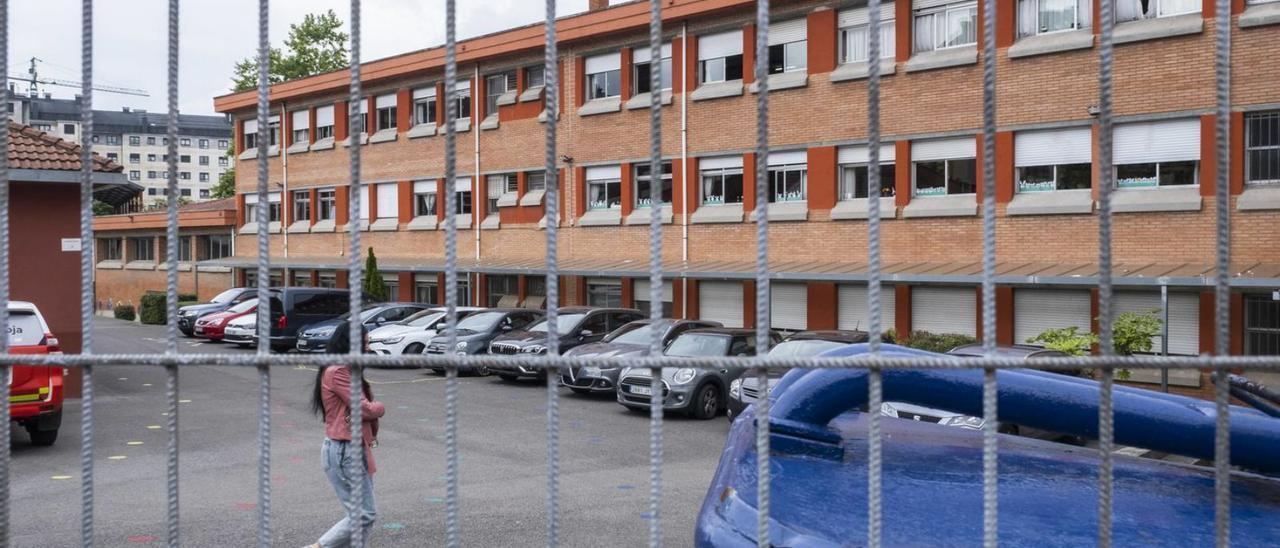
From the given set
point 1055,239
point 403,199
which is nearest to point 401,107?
point 403,199

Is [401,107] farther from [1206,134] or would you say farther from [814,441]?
[814,441]

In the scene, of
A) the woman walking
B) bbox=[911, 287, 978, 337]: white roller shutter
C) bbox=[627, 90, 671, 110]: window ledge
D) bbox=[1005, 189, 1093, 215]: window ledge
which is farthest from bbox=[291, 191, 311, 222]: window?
the woman walking

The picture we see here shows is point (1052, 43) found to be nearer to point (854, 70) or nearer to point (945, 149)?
point (945, 149)

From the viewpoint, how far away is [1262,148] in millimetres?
19375

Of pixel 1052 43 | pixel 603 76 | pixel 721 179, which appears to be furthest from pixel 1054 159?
pixel 603 76

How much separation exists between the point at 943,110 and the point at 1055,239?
362cm

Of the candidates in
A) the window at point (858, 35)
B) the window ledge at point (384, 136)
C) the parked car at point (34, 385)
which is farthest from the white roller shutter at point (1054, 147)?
the window ledge at point (384, 136)

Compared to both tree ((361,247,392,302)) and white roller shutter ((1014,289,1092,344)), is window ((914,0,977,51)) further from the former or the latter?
tree ((361,247,392,302))

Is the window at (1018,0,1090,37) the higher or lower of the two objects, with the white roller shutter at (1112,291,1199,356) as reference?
higher

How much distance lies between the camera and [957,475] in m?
3.51

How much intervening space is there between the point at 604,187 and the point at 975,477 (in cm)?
2706

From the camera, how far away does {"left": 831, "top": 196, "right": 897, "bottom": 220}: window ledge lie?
24.3 m

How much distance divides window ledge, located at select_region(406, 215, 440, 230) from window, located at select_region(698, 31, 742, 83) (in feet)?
39.6

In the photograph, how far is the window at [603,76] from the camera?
2973 centimetres
